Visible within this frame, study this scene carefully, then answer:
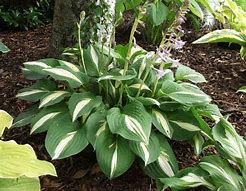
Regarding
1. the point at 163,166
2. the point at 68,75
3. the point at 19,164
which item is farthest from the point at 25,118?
the point at 19,164

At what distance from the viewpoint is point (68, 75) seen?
2.74 metres

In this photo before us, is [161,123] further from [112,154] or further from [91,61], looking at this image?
[91,61]

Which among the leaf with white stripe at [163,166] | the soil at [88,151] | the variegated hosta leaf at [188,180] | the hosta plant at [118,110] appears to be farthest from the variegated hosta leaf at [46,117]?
the variegated hosta leaf at [188,180]

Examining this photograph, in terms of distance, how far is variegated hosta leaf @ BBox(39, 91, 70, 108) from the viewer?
271 cm

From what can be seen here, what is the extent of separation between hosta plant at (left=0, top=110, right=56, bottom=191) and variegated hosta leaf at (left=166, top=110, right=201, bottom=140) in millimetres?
1088

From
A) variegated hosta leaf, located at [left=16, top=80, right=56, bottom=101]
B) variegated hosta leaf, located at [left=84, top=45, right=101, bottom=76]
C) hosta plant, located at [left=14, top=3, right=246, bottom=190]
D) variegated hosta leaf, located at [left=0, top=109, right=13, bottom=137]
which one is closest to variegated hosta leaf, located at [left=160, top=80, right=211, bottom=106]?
hosta plant, located at [left=14, top=3, right=246, bottom=190]

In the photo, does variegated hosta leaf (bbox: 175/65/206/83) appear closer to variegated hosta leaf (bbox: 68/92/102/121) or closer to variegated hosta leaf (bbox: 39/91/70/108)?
variegated hosta leaf (bbox: 68/92/102/121)

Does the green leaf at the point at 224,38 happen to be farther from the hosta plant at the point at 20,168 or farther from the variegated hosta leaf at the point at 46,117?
the hosta plant at the point at 20,168

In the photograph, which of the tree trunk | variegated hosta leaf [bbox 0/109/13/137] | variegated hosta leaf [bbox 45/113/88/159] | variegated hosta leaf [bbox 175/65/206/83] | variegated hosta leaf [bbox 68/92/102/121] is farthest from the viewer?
the tree trunk

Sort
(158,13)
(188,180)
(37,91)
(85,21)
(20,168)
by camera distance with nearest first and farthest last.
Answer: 1. (20,168)
2. (188,180)
3. (37,91)
4. (85,21)
5. (158,13)

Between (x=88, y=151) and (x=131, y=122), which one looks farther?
(x=88, y=151)

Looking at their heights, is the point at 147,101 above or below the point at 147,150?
above

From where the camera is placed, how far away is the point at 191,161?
2.82 metres

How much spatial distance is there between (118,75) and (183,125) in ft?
1.58
